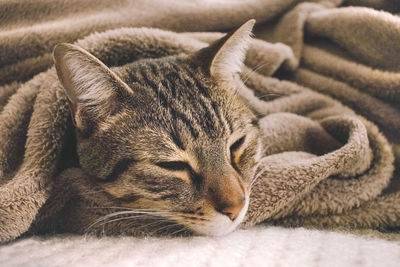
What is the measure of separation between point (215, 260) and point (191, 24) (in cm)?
101

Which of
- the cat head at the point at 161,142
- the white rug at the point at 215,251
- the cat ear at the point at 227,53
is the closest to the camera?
the white rug at the point at 215,251

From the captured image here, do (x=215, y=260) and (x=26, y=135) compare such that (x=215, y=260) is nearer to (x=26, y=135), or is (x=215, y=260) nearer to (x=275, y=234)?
(x=275, y=234)

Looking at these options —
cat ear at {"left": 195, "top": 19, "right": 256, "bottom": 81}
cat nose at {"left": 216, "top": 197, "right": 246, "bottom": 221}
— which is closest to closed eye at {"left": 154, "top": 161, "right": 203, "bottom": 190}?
cat nose at {"left": 216, "top": 197, "right": 246, "bottom": 221}

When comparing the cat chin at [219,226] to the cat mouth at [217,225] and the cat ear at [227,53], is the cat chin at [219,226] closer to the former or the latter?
the cat mouth at [217,225]

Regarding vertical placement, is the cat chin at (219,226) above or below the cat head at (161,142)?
below

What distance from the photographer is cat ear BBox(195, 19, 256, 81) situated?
99 centimetres

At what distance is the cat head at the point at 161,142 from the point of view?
0.85 meters

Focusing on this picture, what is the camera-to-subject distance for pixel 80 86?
88 centimetres

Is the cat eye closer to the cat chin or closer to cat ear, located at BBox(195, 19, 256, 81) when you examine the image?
the cat chin

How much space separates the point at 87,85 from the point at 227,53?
0.40m

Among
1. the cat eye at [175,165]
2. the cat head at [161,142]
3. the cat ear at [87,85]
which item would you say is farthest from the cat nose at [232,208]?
the cat ear at [87,85]

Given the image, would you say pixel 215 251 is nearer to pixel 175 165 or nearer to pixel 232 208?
pixel 232 208

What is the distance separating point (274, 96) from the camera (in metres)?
1.40

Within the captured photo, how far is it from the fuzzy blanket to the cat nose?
0.08 meters
